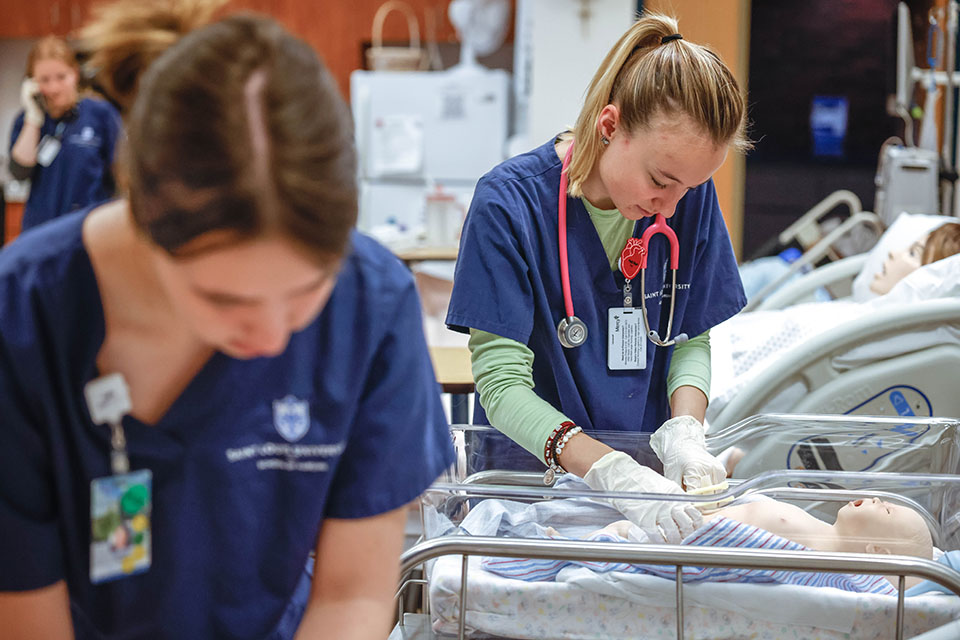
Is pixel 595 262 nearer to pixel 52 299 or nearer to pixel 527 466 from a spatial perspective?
pixel 527 466

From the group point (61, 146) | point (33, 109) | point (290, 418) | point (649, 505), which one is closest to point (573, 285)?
point (649, 505)

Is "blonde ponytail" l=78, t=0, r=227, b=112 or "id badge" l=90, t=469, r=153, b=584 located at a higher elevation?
"blonde ponytail" l=78, t=0, r=227, b=112

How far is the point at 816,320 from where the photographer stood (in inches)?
122

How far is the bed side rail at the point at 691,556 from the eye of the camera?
4.26 ft

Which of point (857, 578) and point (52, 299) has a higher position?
point (52, 299)

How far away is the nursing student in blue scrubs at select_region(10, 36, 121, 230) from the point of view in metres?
4.43

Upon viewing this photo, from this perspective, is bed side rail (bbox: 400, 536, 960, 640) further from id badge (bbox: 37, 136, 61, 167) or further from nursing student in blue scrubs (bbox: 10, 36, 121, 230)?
id badge (bbox: 37, 136, 61, 167)

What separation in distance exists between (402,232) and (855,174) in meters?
4.19

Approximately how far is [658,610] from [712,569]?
102 mm

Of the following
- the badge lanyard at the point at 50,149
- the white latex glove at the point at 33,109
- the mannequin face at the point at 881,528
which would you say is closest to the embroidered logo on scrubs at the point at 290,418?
the mannequin face at the point at 881,528

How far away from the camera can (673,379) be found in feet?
6.08

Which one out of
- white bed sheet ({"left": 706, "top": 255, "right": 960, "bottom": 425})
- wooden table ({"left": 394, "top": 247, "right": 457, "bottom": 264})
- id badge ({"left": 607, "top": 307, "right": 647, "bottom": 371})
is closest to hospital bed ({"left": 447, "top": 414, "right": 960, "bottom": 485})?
id badge ({"left": 607, "top": 307, "right": 647, "bottom": 371})

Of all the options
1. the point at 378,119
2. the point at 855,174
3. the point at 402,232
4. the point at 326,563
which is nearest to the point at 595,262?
the point at 326,563

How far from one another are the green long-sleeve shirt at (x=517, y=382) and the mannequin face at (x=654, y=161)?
7cm
